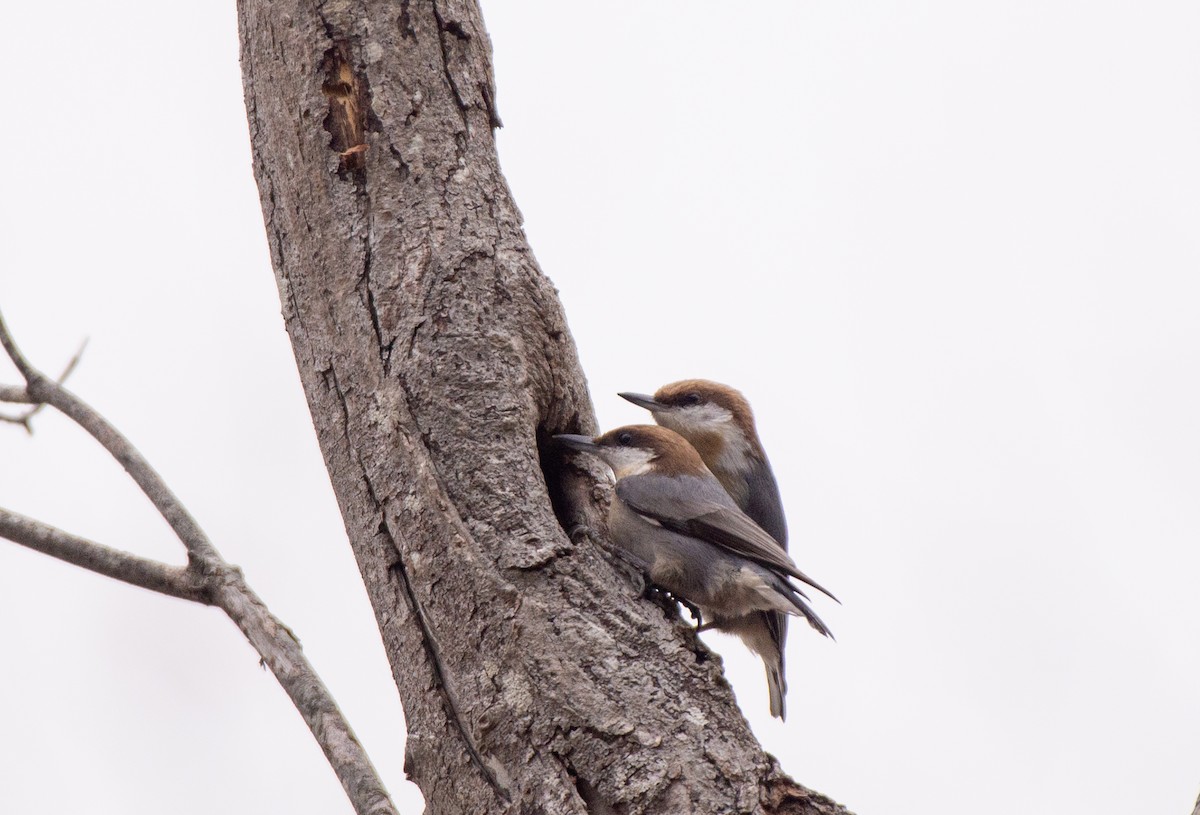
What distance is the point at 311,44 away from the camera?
115 inches

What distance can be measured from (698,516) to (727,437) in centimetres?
136

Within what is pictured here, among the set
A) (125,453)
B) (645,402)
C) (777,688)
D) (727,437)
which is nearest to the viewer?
(125,453)

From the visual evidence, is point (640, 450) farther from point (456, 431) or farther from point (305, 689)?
point (305, 689)

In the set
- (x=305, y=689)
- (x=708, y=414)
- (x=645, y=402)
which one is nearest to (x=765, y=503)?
(x=708, y=414)

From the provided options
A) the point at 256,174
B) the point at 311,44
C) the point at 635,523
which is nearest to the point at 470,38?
the point at 311,44

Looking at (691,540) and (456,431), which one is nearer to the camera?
A: (456,431)

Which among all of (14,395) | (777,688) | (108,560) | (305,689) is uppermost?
(14,395)

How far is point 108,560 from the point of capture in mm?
2777

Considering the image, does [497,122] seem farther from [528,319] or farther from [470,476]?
[470,476]

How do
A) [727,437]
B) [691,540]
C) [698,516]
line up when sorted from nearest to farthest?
1. [691,540]
2. [698,516]
3. [727,437]

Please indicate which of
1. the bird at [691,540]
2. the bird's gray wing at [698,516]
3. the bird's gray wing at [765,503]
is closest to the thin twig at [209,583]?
the bird at [691,540]

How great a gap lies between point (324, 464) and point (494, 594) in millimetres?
603

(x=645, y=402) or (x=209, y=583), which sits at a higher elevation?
(x=645, y=402)

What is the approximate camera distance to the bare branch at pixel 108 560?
2777 millimetres
